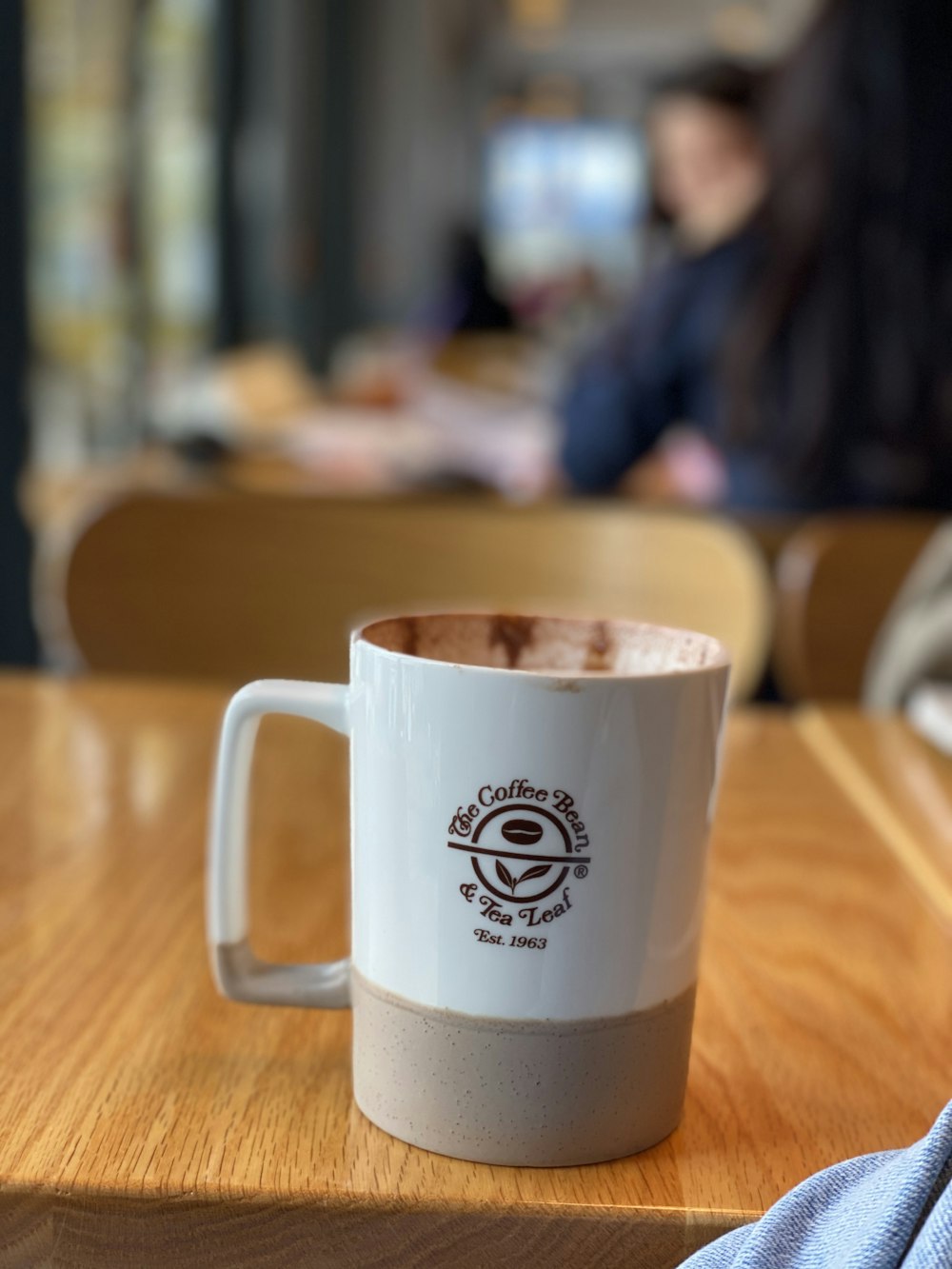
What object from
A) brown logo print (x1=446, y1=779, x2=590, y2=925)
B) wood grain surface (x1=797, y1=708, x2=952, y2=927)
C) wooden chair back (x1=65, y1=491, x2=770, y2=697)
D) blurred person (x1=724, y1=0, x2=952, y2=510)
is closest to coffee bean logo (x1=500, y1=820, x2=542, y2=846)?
brown logo print (x1=446, y1=779, x2=590, y2=925)

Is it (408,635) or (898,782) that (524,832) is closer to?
(408,635)

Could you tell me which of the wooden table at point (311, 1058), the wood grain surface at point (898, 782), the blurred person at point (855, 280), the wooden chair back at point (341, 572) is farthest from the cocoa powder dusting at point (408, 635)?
the blurred person at point (855, 280)

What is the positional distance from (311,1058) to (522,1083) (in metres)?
0.07

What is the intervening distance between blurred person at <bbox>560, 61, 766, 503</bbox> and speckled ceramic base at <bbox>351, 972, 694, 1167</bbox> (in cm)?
138

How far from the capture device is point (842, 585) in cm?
105

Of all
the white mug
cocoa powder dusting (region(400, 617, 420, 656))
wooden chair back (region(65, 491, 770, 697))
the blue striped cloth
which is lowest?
wooden chair back (region(65, 491, 770, 697))

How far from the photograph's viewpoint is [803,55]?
1449mm

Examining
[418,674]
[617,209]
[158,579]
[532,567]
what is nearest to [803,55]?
[532,567]

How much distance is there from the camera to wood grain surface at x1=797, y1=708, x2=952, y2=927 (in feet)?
1.70

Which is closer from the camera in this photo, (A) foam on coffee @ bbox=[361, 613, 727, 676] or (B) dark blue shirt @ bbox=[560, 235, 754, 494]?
(A) foam on coffee @ bbox=[361, 613, 727, 676]

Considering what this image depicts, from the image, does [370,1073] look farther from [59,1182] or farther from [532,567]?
[532,567]

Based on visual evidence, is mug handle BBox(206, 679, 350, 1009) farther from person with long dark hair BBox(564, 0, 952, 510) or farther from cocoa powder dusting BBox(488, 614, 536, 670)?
person with long dark hair BBox(564, 0, 952, 510)

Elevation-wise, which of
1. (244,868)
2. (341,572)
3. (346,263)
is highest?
(244,868)

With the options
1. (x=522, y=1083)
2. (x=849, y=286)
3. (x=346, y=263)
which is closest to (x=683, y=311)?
(x=849, y=286)
